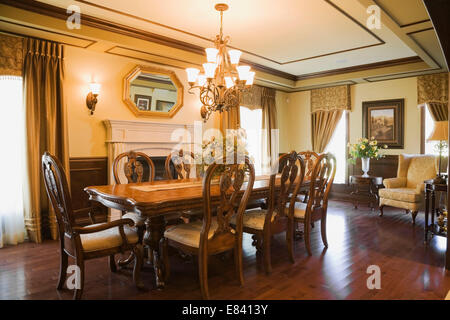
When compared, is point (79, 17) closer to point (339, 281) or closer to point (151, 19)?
point (151, 19)

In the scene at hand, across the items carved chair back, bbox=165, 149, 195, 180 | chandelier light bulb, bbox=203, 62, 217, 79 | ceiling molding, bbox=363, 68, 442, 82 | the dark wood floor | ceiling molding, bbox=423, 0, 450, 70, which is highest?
ceiling molding, bbox=363, 68, 442, 82

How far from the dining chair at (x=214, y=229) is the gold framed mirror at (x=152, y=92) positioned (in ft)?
8.67

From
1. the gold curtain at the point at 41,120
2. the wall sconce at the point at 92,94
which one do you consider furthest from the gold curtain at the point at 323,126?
the gold curtain at the point at 41,120

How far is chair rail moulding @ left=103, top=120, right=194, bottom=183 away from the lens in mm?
4320

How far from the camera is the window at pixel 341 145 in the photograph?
6547mm

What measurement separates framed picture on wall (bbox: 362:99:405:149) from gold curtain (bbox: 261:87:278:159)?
1.79m

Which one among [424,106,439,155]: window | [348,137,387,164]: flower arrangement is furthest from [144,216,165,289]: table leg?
[424,106,439,155]: window

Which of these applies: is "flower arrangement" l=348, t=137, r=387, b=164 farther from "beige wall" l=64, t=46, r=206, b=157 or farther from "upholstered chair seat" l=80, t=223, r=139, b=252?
"upholstered chair seat" l=80, t=223, r=139, b=252

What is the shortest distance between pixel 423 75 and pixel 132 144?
5.08 meters

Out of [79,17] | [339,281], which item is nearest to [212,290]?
[339,281]

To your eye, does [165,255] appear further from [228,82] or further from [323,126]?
[323,126]

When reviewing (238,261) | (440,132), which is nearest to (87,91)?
(238,261)

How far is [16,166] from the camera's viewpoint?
12.0 ft

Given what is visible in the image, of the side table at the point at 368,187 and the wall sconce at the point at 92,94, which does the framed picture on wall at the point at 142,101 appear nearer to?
the wall sconce at the point at 92,94
